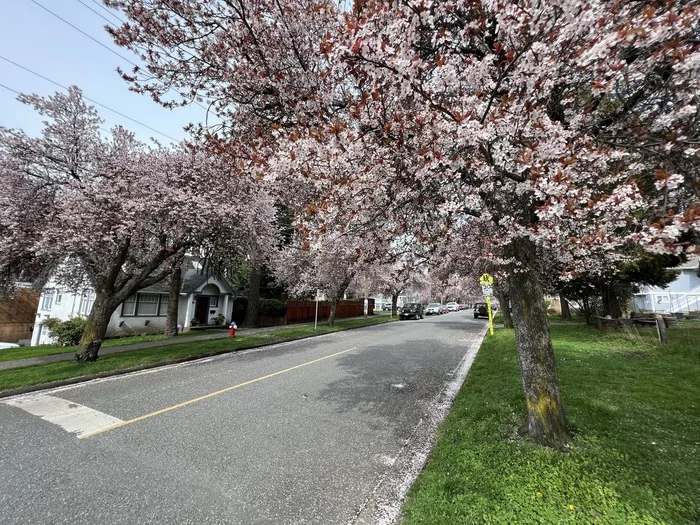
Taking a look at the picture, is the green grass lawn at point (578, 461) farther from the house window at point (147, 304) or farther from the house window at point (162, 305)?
the house window at point (162, 305)

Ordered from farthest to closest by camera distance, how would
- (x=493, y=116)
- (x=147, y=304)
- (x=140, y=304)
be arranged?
(x=147, y=304), (x=140, y=304), (x=493, y=116)

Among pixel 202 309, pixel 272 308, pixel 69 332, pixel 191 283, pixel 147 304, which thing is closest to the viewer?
pixel 69 332

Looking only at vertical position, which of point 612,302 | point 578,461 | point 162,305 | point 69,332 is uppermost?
point 612,302

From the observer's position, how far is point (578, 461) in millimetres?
3967

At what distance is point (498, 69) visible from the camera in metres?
3.78

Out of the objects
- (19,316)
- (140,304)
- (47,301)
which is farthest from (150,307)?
(19,316)

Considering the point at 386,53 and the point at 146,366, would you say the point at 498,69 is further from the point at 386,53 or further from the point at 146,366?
the point at 146,366

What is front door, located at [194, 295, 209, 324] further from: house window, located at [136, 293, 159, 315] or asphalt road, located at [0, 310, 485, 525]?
asphalt road, located at [0, 310, 485, 525]

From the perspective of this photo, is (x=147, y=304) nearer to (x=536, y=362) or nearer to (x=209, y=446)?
(x=209, y=446)

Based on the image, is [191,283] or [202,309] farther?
[202,309]

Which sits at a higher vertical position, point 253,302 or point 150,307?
point 253,302

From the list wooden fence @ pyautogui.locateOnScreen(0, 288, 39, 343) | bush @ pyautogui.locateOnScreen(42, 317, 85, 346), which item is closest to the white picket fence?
bush @ pyautogui.locateOnScreen(42, 317, 85, 346)

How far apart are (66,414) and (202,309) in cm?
1982

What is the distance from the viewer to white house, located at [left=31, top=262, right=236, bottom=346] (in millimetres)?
20359
